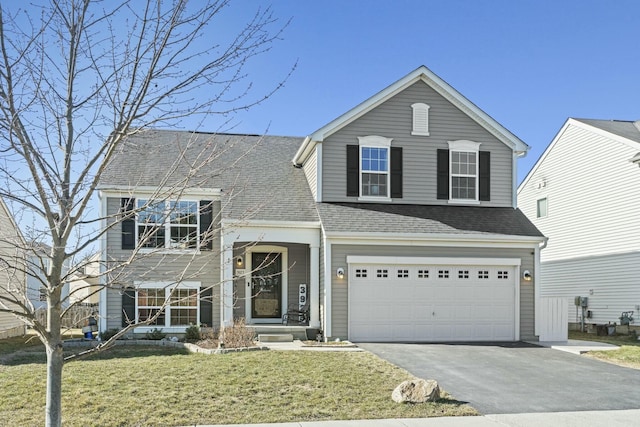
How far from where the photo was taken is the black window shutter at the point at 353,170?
18859mm

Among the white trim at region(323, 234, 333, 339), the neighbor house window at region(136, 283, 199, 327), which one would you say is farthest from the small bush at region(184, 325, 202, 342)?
the white trim at region(323, 234, 333, 339)

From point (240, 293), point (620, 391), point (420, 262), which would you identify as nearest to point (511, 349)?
point (420, 262)

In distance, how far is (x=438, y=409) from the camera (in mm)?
9938

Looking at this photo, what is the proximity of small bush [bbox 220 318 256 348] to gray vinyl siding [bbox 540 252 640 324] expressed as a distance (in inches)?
438

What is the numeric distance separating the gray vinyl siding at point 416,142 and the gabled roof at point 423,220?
1.25 ft

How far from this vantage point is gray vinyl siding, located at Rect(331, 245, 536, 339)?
1742 centimetres

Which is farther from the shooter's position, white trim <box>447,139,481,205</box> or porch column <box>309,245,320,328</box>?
white trim <box>447,139,481,205</box>

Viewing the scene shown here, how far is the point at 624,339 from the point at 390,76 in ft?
37.4

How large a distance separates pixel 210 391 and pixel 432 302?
909 centimetres

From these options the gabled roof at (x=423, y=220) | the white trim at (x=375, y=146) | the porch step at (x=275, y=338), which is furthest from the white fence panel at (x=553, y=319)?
the porch step at (x=275, y=338)

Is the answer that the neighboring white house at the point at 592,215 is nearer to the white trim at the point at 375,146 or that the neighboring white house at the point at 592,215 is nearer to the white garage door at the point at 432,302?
the white garage door at the point at 432,302

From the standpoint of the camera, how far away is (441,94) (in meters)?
19.5

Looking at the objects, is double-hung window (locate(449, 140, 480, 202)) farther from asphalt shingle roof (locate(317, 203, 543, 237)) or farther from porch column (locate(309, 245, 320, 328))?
porch column (locate(309, 245, 320, 328))

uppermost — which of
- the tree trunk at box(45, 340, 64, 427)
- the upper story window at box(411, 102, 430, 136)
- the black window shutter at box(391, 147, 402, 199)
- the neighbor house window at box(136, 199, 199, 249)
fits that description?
the upper story window at box(411, 102, 430, 136)
